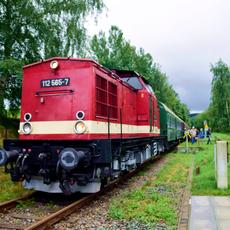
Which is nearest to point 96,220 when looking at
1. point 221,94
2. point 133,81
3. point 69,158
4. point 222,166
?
point 69,158

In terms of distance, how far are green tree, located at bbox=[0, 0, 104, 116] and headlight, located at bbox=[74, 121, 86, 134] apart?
5.25 meters

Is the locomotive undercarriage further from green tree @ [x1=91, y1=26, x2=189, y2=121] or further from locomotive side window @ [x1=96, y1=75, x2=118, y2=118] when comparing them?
green tree @ [x1=91, y1=26, x2=189, y2=121]

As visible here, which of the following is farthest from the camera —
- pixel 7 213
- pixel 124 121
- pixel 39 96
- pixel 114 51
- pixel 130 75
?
pixel 114 51

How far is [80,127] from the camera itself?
7.83 m

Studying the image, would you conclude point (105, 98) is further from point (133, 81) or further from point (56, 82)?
point (133, 81)

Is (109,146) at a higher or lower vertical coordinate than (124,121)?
lower

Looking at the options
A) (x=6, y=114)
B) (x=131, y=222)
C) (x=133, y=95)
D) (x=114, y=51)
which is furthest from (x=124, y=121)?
(x=114, y=51)

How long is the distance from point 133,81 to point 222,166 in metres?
4.96

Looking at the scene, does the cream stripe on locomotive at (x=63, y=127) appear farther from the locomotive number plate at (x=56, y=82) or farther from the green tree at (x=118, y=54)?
the green tree at (x=118, y=54)

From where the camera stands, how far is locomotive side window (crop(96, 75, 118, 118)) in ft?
27.6

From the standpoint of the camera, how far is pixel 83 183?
25.3 feet

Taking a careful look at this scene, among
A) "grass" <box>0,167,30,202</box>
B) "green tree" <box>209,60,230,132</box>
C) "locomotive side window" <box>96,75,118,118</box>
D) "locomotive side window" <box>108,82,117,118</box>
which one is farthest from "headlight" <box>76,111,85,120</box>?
"green tree" <box>209,60,230,132</box>

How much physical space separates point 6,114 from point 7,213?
823 centimetres

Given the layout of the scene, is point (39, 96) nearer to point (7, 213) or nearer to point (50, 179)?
point (50, 179)
